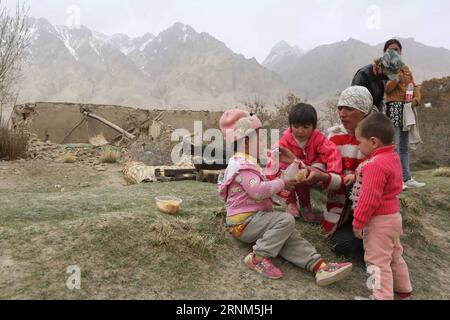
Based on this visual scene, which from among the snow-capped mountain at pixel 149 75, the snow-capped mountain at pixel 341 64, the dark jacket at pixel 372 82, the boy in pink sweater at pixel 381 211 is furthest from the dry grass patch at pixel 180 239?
the snow-capped mountain at pixel 341 64

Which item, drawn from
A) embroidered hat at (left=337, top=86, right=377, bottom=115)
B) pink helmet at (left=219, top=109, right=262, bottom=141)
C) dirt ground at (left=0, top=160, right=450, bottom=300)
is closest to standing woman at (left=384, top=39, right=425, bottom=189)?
dirt ground at (left=0, top=160, right=450, bottom=300)

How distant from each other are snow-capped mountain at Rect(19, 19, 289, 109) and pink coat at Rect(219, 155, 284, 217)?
1712 inches

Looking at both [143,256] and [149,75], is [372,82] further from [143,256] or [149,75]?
[149,75]

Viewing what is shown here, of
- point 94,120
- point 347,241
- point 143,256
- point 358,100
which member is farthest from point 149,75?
point 143,256

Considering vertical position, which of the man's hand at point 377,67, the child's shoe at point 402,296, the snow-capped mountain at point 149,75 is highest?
the snow-capped mountain at point 149,75

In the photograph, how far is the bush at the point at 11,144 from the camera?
344 inches

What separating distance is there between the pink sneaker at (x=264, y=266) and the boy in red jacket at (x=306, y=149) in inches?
26.2

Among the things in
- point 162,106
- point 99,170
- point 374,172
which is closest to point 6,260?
point 374,172

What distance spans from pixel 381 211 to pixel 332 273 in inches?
19.0

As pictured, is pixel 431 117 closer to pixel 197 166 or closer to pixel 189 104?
pixel 197 166

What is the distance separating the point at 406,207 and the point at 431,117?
7.92m

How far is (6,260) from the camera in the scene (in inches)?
93.0

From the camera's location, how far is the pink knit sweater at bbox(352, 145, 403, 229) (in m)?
2.39

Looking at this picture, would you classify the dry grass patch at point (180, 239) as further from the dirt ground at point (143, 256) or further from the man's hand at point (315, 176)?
the man's hand at point (315, 176)
